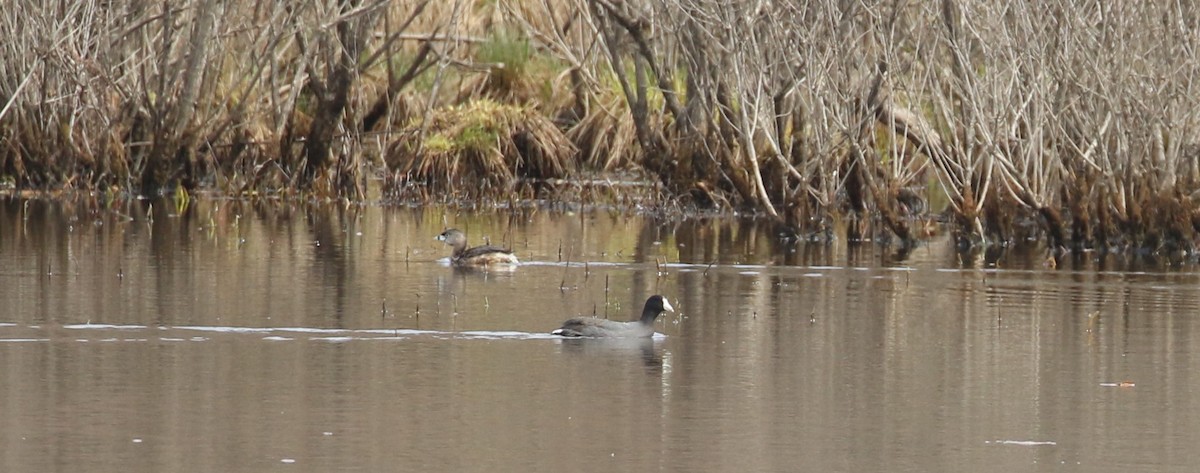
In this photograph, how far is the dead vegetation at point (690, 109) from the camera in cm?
1972

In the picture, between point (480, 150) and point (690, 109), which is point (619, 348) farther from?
point (480, 150)

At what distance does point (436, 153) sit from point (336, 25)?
148 inches

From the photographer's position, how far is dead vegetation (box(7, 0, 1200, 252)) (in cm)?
1972

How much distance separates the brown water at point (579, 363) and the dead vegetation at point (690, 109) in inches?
57.0

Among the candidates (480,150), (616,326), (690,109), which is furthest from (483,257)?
(480,150)

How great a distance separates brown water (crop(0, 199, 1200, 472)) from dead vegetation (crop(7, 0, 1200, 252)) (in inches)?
57.0

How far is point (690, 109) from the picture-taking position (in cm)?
2411

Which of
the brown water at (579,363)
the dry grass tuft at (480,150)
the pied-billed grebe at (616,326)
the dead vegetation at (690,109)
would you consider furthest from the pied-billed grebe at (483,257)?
the dry grass tuft at (480,150)

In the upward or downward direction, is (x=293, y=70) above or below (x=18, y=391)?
above

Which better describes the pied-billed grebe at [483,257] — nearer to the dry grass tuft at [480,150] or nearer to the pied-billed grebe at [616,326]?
the pied-billed grebe at [616,326]

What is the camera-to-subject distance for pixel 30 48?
26.2m

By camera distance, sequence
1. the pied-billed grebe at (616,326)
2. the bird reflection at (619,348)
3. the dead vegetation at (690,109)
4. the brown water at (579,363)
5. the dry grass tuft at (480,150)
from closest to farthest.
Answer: the brown water at (579,363)
the bird reflection at (619,348)
the pied-billed grebe at (616,326)
the dead vegetation at (690,109)
the dry grass tuft at (480,150)

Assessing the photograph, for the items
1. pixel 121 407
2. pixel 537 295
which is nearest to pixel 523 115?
pixel 537 295

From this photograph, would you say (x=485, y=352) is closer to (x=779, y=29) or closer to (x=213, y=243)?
(x=213, y=243)
